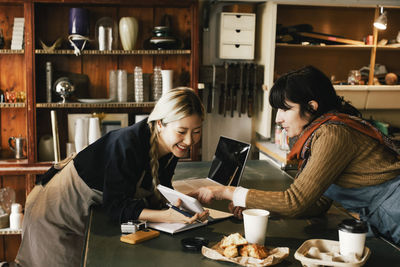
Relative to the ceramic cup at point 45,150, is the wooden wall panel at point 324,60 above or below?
above

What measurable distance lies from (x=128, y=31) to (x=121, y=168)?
7.48 feet

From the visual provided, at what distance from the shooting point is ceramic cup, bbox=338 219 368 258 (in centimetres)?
133

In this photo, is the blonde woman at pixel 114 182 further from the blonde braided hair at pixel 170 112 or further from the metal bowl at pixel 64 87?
the metal bowl at pixel 64 87

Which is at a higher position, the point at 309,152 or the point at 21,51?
the point at 21,51

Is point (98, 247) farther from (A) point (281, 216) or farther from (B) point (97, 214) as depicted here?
(A) point (281, 216)

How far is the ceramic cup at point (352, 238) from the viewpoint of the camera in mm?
1332

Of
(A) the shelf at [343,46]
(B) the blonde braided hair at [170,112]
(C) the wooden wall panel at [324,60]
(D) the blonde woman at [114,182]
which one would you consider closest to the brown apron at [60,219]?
(D) the blonde woman at [114,182]

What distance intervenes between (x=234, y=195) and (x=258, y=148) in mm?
2580

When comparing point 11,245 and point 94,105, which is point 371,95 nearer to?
point 94,105

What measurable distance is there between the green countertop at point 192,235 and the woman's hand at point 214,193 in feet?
0.34

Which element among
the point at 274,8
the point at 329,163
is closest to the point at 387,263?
the point at 329,163

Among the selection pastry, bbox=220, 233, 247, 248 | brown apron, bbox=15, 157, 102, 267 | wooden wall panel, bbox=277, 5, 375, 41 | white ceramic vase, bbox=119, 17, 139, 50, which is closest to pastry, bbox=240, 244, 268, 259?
pastry, bbox=220, 233, 247, 248

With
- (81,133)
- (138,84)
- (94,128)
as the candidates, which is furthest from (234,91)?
(81,133)

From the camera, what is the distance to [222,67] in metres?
4.12
